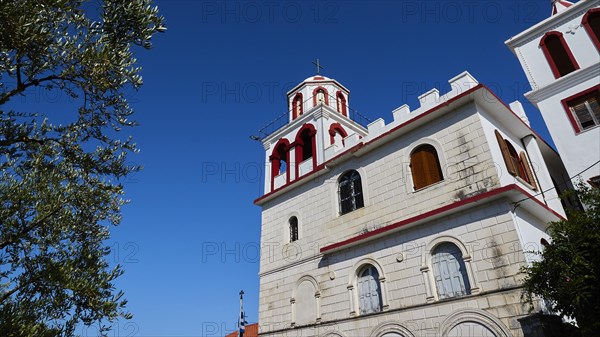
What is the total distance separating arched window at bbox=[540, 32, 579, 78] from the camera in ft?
52.3

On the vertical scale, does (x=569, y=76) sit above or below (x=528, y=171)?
above

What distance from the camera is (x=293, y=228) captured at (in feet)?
59.3

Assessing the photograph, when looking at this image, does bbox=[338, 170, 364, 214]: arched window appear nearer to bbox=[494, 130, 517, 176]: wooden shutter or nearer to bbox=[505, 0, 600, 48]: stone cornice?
bbox=[494, 130, 517, 176]: wooden shutter

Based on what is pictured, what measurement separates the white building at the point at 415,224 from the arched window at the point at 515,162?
0.08 meters

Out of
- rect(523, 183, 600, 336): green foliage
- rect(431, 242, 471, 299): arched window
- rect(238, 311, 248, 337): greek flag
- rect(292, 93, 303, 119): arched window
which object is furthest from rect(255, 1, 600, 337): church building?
rect(238, 311, 248, 337): greek flag

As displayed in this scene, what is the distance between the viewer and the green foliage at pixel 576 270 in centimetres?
787

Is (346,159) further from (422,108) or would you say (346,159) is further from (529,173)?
(529,173)

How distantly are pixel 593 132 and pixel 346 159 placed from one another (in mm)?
9578

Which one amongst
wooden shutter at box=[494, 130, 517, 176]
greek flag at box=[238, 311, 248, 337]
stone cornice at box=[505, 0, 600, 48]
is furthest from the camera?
greek flag at box=[238, 311, 248, 337]

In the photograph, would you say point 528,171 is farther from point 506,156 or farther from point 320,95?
point 320,95

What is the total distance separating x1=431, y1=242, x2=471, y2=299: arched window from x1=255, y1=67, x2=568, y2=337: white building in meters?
0.03

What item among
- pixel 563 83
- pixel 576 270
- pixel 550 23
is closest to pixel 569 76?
pixel 563 83

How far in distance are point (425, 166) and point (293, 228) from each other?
730cm

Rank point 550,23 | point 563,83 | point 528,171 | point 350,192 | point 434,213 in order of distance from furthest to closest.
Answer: point 550,23 → point 350,192 → point 563,83 → point 528,171 → point 434,213
